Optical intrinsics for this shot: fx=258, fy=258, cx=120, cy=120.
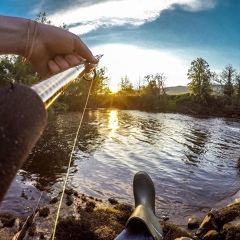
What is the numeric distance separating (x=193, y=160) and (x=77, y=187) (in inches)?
341

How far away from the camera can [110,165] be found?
46.8 feet

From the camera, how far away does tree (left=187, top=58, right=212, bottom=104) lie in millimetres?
75375

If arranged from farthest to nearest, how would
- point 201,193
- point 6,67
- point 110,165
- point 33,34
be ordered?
1. point 6,67
2. point 110,165
3. point 201,193
4. point 33,34

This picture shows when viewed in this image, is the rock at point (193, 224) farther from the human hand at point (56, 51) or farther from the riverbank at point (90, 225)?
the human hand at point (56, 51)

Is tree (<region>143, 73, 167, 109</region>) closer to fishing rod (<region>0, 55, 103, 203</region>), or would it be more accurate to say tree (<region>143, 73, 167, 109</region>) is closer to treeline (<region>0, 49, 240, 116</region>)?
treeline (<region>0, 49, 240, 116</region>)

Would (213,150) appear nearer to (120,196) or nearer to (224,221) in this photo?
(120,196)

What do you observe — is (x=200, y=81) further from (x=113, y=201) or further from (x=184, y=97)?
(x=113, y=201)

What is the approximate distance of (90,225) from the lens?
6.50m

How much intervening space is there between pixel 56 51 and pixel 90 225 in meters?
5.50

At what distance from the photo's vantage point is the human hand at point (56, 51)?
1798 mm

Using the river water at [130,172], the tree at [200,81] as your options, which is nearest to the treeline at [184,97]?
the tree at [200,81]

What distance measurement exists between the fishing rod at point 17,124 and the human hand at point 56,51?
3.49 feet

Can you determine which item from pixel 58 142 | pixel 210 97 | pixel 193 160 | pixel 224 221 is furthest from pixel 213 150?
pixel 210 97

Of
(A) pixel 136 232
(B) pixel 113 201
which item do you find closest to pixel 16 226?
(B) pixel 113 201
